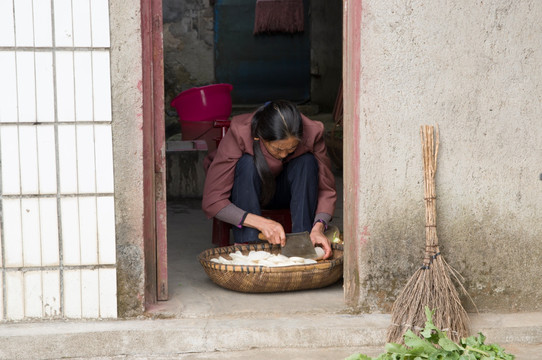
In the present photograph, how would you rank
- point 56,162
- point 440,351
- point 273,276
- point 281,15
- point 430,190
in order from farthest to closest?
point 281,15, point 273,276, point 430,190, point 56,162, point 440,351

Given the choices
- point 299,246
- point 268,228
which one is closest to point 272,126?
point 268,228

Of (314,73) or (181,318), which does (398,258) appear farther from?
(314,73)

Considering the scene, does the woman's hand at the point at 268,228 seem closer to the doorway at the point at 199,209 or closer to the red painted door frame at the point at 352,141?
the doorway at the point at 199,209

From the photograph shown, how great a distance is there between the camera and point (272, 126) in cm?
383

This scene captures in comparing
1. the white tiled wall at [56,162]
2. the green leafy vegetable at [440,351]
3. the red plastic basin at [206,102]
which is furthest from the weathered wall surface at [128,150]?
the red plastic basin at [206,102]

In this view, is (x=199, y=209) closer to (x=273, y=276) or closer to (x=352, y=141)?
(x=273, y=276)

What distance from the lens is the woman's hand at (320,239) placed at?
3.88 metres

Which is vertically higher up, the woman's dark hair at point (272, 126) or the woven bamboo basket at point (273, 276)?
the woman's dark hair at point (272, 126)

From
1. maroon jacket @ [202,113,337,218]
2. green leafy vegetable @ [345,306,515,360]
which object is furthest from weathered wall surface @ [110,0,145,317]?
green leafy vegetable @ [345,306,515,360]

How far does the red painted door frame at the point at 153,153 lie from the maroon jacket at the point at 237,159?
0.65m

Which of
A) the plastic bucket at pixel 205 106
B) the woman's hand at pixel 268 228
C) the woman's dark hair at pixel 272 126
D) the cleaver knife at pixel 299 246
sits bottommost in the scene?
the cleaver knife at pixel 299 246

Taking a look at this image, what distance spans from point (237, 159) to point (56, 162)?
1194 millimetres

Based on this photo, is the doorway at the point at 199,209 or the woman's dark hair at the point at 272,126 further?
the woman's dark hair at the point at 272,126

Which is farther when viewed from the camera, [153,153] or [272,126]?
[272,126]
